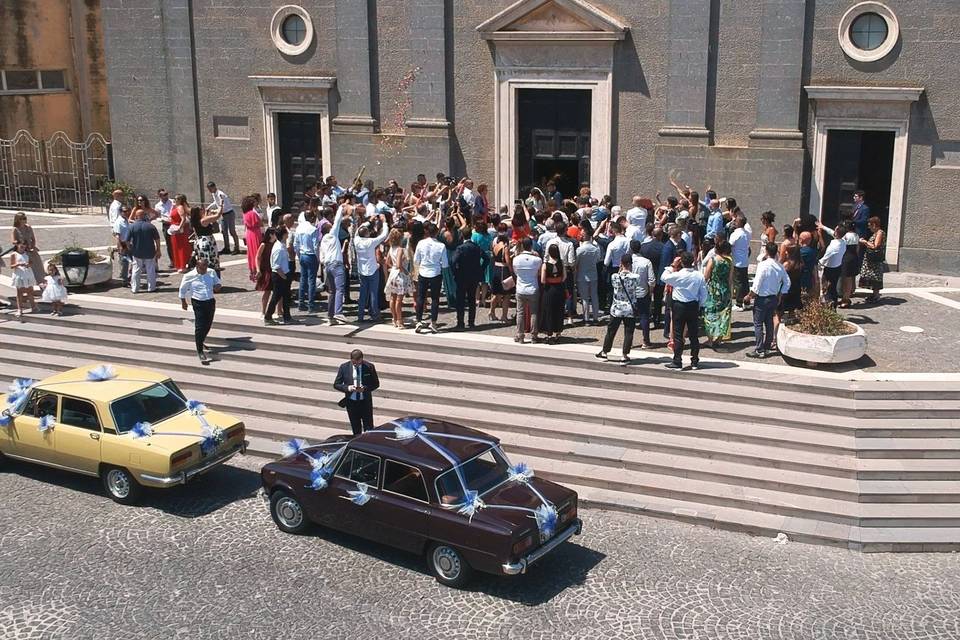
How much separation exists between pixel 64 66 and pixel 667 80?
18.9 metres

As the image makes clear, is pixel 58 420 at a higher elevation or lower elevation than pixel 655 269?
lower

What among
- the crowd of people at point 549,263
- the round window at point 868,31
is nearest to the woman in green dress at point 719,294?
the crowd of people at point 549,263

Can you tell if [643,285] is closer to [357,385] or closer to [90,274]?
[357,385]

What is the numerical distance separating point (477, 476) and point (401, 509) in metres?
0.84

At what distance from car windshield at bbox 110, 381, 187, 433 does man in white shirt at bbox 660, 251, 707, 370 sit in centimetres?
666

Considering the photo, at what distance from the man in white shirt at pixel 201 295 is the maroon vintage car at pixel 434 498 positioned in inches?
189

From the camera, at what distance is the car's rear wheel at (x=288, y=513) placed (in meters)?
11.5

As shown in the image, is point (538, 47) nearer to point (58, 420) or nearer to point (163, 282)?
point (163, 282)

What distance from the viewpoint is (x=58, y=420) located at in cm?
1276

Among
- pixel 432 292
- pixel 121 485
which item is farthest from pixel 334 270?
pixel 121 485

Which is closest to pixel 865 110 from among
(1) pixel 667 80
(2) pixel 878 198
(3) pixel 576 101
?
(2) pixel 878 198

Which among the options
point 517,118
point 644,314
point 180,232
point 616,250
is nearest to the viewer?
point 644,314

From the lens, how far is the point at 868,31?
1978 centimetres

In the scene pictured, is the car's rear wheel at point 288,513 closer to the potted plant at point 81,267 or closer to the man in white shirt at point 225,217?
the potted plant at point 81,267
